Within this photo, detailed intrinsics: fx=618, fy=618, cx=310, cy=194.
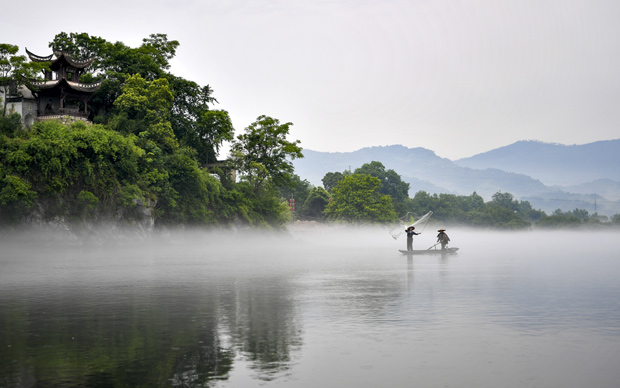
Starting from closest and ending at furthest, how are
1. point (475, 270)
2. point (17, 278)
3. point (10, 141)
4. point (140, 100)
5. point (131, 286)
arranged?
1. point (131, 286)
2. point (17, 278)
3. point (475, 270)
4. point (10, 141)
5. point (140, 100)

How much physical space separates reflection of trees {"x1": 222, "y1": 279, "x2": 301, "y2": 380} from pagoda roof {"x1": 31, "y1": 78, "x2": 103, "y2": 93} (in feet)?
168

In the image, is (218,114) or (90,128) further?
(218,114)

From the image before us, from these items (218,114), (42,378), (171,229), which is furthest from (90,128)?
(42,378)

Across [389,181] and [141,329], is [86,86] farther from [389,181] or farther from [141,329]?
[389,181]

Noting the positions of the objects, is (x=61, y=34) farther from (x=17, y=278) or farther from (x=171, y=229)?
(x=17, y=278)

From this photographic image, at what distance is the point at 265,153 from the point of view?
92.9m

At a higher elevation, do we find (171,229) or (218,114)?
(218,114)

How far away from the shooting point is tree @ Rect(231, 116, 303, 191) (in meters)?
90.5

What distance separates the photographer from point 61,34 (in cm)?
8500

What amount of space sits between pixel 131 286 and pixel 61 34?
6542cm

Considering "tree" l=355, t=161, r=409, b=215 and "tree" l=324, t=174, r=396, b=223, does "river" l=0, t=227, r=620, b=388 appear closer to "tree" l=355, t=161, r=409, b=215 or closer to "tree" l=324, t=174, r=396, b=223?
"tree" l=324, t=174, r=396, b=223

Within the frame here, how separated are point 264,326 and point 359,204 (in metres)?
118

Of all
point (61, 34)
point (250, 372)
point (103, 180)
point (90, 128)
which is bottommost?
point (250, 372)

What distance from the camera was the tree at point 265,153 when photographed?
297 ft
